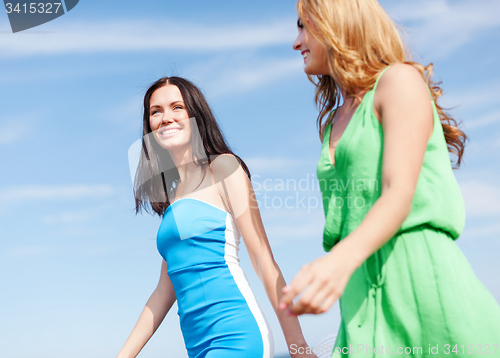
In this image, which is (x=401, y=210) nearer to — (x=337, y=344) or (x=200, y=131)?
(x=337, y=344)

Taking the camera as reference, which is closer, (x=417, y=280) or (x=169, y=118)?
(x=417, y=280)

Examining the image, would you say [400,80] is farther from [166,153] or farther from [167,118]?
[166,153]

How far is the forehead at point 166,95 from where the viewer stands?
3787mm

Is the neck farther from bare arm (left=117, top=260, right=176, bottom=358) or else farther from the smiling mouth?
bare arm (left=117, top=260, right=176, bottom=358)

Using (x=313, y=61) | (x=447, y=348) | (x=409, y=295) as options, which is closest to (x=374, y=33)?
(x=313, y=61)

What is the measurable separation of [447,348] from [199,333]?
1749 mm

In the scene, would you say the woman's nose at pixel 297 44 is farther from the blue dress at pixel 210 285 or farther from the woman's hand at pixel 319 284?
the blue dress at pixel 210 285

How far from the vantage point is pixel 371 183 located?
1.77 m

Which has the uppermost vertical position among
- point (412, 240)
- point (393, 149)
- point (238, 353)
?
point (393, 149)

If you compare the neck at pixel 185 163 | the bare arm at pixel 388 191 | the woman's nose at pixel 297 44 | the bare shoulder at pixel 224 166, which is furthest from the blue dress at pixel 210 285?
the bare arm at pixel 388 191

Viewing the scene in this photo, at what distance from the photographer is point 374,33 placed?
1.92 meters

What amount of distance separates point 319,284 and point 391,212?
0.34 metres

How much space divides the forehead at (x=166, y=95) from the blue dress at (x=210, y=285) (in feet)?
2.79

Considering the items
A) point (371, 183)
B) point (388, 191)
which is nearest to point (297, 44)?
point (371, 183)
